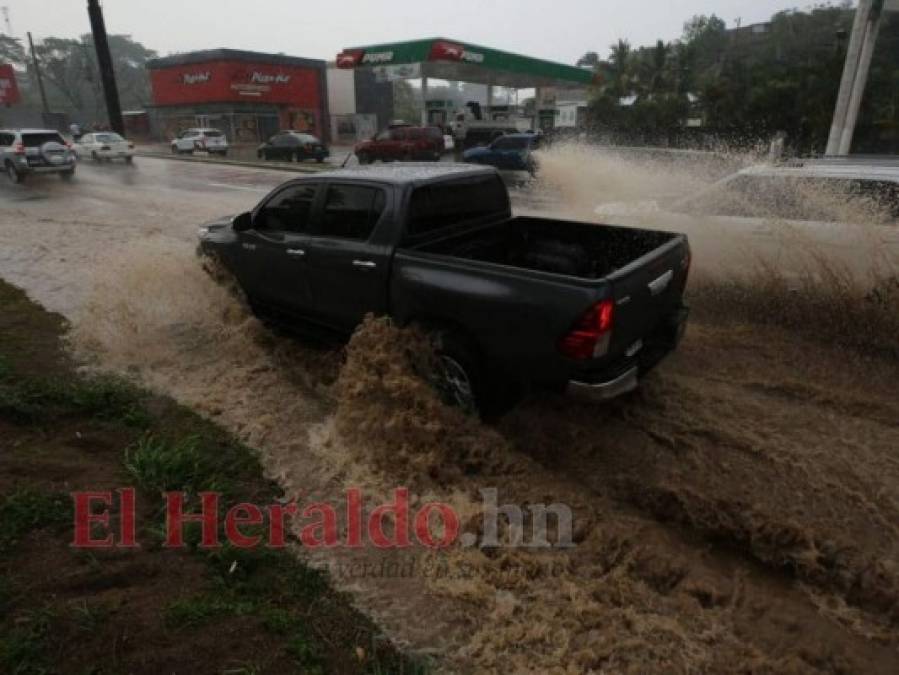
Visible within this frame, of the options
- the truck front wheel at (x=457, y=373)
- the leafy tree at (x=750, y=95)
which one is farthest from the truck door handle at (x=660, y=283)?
the leafy tree at (x=750, y=95)

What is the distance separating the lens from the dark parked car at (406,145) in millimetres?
25469

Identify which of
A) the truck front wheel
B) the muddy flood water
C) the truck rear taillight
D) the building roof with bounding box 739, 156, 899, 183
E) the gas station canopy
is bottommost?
the muddy flood water

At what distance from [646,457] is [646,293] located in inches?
45.7

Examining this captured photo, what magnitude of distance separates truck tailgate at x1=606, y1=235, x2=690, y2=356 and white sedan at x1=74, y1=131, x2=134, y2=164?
31077 mm

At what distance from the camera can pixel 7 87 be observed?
56.4m

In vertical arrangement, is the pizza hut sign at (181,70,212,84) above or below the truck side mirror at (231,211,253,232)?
above

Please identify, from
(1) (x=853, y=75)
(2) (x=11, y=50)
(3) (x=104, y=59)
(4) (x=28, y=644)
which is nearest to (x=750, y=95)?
(1) (x=853, y=75)

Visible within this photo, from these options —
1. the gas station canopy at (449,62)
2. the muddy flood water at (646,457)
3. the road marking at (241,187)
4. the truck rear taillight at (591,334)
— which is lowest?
the road marking at (241,187)

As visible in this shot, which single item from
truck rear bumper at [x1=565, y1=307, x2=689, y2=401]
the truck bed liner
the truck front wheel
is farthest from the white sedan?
truck rear bumper at [x1=565, y1=307, x2=689, y2=401]

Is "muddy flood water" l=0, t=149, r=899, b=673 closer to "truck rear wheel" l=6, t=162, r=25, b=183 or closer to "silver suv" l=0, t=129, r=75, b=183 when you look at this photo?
"silver suv" l=0, t=129, r=75, b=183

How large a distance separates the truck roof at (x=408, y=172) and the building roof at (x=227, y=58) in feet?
142

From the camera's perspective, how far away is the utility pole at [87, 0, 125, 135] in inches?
1109

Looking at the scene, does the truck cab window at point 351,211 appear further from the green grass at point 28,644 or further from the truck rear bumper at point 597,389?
the green grass at point 28,644

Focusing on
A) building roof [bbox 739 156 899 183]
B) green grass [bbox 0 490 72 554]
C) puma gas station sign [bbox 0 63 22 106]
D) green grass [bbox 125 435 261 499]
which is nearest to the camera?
green grass [bbox 0 490 72 554]
